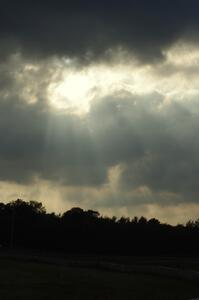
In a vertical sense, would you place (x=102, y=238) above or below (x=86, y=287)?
above

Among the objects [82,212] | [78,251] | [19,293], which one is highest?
[82,212]

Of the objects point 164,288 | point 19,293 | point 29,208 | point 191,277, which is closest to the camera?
point 19,293

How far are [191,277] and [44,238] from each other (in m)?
66.5

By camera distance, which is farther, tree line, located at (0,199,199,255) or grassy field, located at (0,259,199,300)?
tree line, located at (0,199,199,255)

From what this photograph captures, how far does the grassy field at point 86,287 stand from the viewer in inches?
1097

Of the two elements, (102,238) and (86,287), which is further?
(102,238)

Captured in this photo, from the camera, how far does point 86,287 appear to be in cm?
3234

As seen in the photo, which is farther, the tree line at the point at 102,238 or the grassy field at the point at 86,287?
the tree line at the point at 102,238

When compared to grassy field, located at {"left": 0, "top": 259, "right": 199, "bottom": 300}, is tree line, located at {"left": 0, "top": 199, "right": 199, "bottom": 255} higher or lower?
higher

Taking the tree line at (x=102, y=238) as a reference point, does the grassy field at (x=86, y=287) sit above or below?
below

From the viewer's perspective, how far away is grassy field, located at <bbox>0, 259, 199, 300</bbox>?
91.5 ft

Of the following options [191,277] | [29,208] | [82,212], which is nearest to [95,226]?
[82,212]

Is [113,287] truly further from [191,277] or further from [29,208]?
[29,208]

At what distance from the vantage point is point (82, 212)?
14238 cm
